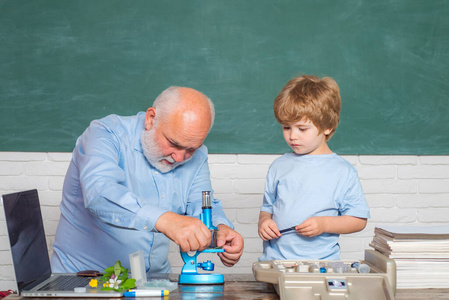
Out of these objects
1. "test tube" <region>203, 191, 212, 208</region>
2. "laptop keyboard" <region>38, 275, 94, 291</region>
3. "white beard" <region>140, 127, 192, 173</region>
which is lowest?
"laptop keyboard" <region>38, 275, 94, 291</region>

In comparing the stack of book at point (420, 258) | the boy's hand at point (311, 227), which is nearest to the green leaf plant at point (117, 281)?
the boy's hand at point (311, 227)

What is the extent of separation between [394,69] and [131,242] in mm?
1868

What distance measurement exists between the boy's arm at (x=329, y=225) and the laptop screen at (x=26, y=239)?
2.88ft

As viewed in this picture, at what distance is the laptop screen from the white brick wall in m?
1.34

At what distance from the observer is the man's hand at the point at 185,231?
153 cm

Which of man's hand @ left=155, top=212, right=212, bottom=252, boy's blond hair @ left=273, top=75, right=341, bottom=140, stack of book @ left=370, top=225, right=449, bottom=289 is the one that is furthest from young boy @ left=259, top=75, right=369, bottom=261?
man's hand @ left=155, top=212, right=212, bottom=252

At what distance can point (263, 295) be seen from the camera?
1.51m

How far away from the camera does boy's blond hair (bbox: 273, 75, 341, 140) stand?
1998mm

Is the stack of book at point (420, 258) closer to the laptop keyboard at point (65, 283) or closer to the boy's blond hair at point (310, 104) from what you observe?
the boy's blond hair at point (310, 104)

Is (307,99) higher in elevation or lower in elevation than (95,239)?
higher

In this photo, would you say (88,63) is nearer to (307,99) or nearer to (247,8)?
(247,8)

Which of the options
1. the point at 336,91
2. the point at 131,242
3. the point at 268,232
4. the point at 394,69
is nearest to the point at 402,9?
the point at 394,69

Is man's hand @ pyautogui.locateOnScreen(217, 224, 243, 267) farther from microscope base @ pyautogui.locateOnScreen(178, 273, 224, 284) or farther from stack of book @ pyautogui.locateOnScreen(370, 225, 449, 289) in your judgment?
stack of book @ pyautogui.locateOnScreen(370, 225, 449, 289)

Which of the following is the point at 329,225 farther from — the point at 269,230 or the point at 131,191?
the point at 131,191
